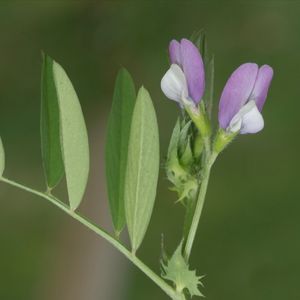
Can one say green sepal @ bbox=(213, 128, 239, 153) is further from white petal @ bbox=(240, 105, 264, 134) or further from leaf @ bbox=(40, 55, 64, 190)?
leaf @ bbox=(40, 55, 64, 190)

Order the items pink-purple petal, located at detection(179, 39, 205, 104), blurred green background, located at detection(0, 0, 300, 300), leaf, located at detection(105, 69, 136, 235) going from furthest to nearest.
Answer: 1. blurred green background, located at detection(0, 0, 300, 300)
2. leaf, located at detection(105, 69, 136, 235)
3. pink-purple petal, located at detection(179, 39, 205, 104)

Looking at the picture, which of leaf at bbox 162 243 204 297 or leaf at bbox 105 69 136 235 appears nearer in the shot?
leaf at bbox 162 243 204 297

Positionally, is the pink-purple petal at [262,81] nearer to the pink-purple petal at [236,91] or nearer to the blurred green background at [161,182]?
the pink-purple petal at [236,91]

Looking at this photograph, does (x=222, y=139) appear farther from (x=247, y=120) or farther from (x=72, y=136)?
(x=72, y=136)

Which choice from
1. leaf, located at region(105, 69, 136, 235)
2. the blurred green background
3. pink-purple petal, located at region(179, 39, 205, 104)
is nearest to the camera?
pink-purple petal, located at region(179, 39, 205, 104)

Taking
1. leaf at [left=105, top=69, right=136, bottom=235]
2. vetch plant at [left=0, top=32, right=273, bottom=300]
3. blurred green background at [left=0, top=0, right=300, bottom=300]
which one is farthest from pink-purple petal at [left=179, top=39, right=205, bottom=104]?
blurred green background at [left=0, top=0, right=300, bottom=300]

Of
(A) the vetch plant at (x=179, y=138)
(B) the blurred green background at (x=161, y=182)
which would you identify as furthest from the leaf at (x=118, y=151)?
(B) the blurred green background at (x=161, y=182)
